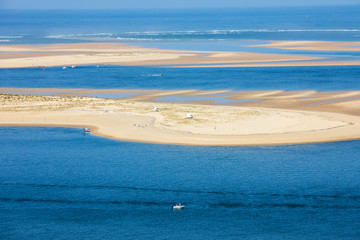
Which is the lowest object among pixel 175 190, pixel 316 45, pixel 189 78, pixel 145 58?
pixel 175 190

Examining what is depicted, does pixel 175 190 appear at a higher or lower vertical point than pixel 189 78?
lower

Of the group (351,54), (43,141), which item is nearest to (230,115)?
(43,141)

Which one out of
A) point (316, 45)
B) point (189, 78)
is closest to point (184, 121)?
point (189, 78)

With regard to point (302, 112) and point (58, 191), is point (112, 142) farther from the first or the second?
point (302, 112)

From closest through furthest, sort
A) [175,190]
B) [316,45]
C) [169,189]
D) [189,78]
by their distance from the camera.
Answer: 1. [175,190]
2. [169,189]
3. [189,78]
4. [316,45]

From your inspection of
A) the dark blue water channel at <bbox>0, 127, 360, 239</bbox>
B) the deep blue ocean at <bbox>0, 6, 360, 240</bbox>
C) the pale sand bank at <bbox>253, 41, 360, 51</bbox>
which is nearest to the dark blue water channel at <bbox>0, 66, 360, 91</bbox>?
the deep blue ocean at <bbox>0, 6, 360, 240</bbox>

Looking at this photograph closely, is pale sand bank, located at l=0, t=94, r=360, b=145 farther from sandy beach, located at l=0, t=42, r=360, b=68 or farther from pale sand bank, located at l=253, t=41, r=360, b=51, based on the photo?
pale sand bank, located at l=253, t=41, r=360, b=51

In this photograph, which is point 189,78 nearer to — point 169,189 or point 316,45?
point 169,189
